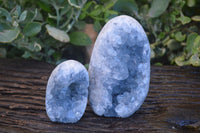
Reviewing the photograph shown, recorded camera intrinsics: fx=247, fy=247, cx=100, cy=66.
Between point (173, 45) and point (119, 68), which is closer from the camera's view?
point (119, 68)

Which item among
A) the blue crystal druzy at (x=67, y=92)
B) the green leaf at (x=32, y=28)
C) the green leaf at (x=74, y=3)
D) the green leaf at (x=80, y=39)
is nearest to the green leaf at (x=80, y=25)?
the green leaf at (x=80, y=39)

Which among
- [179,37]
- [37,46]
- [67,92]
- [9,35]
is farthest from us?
[179,37]

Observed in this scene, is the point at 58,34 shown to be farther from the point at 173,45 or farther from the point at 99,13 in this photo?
the point at 173,45

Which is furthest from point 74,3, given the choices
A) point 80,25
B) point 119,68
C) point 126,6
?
point 119,68

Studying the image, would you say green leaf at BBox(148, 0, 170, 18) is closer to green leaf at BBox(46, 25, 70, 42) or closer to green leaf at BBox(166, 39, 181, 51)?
green leaf at BBox(166, 39, 181, 51)

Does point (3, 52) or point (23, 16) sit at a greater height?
point (23, 16)

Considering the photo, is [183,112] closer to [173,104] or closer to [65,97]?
[173,104]

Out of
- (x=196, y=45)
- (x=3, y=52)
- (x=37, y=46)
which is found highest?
(x=196, y=45)
